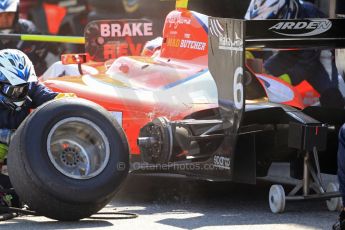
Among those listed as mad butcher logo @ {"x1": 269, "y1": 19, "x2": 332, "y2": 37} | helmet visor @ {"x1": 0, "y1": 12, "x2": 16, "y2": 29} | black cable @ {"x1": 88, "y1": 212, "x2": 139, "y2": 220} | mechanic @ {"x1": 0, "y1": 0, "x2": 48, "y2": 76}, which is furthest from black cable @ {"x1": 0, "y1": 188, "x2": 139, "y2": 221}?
helmet visor @ {"x1": 0, "y1": 12, "x2": 16, "y2": 29}

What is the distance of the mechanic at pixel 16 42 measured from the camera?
13.1 meters

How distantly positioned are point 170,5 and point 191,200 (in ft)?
25.0

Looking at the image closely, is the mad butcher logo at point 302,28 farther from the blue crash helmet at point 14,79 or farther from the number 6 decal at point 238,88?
the blue crash helmet at point 14,79

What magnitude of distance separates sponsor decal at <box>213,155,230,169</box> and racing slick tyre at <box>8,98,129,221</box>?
91 cm

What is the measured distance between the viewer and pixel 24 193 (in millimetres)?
6789

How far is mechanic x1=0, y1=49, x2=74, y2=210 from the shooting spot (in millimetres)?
7406

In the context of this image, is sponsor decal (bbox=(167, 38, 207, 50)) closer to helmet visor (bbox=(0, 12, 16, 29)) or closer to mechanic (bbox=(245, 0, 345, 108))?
mechanic (bbox=(245, 0, 345, 108))

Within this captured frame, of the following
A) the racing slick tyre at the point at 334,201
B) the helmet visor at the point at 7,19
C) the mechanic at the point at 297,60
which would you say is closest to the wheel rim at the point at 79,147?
the racing slick tyre at the point at 334,201

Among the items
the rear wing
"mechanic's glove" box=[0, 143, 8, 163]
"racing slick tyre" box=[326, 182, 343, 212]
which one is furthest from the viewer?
"racing slick tyre" box=[326, 182, 343, 212]

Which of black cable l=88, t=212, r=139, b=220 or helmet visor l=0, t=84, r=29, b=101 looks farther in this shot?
helmet visor l=0, t=84, r=29, b=101

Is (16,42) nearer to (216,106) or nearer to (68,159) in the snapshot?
(216,106)

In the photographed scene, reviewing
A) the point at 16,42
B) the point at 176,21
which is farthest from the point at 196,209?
the point at 16,42

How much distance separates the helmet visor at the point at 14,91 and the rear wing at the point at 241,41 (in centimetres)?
148

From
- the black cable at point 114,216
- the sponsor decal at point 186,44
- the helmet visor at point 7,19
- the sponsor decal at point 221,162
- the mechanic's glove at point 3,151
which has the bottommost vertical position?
the black cable at point 114,216
